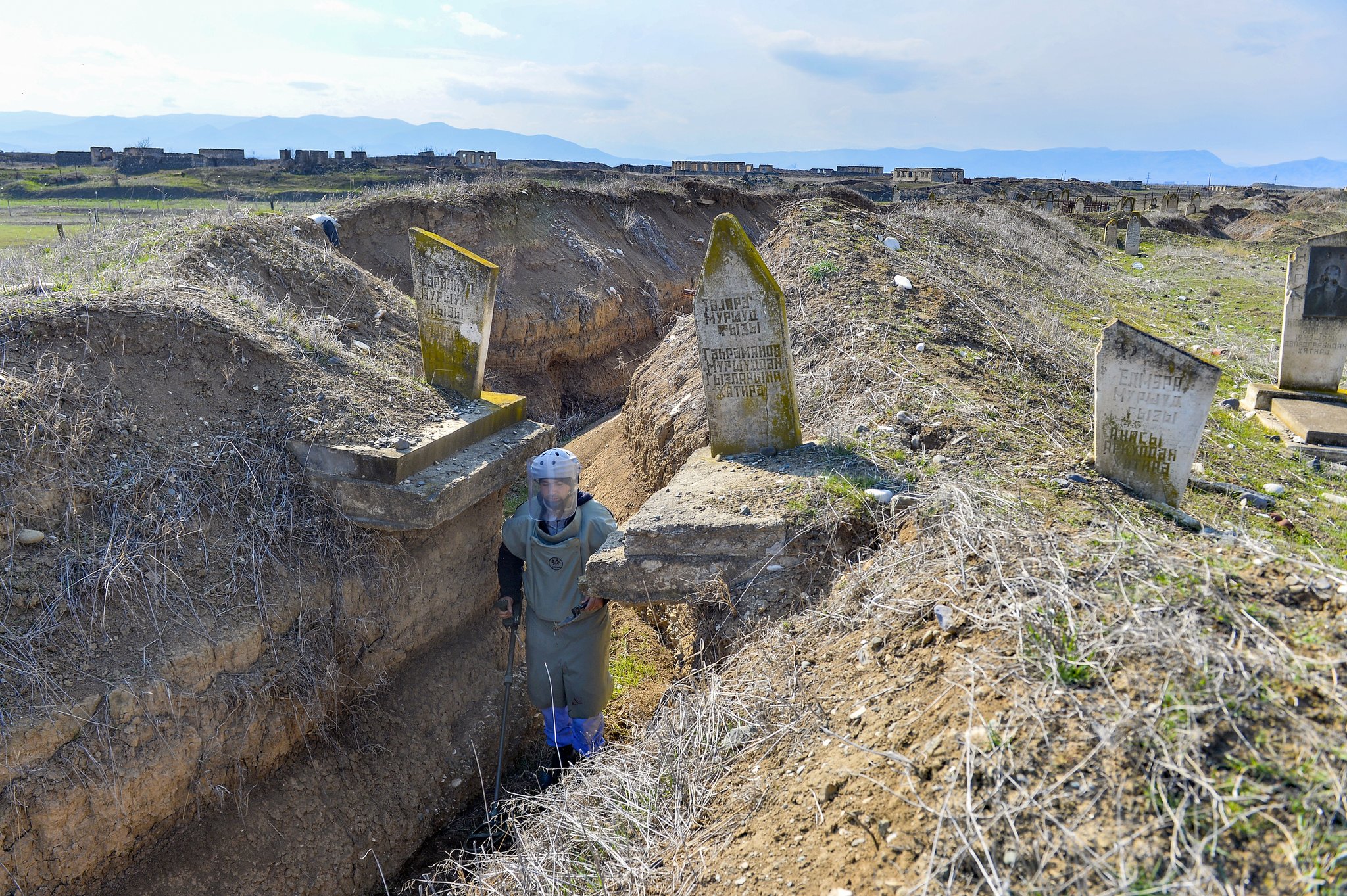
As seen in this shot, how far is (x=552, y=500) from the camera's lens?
4613 mm

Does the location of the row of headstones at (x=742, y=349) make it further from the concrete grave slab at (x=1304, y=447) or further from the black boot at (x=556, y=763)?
the concrete grave slab at (x=1304, y=447)

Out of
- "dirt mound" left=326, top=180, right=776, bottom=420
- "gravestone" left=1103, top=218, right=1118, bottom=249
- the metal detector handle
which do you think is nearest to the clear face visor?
the metal detector handle

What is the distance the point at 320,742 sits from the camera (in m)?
4.85

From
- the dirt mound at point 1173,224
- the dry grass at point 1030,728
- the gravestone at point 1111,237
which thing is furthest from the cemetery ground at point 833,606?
the dirt mound at point 1173,224

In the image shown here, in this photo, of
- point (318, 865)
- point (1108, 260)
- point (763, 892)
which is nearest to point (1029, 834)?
point (763, 892)

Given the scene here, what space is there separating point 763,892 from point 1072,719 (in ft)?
3.63

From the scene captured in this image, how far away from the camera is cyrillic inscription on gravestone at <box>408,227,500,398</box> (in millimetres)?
6137

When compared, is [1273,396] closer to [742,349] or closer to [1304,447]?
[1304,447]

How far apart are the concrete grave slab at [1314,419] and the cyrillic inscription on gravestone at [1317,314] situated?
17.0 inches

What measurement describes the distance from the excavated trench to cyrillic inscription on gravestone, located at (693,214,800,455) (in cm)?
148

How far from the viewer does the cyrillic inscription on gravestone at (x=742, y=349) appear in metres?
5.07

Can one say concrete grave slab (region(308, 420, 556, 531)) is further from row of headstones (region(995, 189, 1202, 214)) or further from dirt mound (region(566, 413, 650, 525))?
row of headstones (region(995, 189, 1202, 214))

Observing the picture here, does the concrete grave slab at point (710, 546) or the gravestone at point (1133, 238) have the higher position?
the gravestone at point (1133, 238)

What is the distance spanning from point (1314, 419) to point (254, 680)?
8.55m
